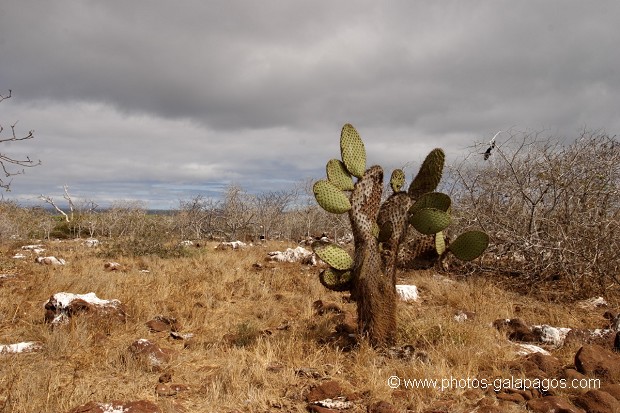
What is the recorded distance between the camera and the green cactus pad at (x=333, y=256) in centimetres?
421

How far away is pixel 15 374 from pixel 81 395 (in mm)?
663

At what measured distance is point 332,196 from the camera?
13.8 ft

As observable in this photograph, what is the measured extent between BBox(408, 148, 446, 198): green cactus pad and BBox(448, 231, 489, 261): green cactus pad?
2.28 ft

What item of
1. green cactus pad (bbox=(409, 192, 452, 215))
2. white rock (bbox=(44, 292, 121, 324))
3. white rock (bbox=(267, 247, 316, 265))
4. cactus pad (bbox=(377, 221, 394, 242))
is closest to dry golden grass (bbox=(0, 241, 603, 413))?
white rock (bbox=(44, 292, 121, 324))

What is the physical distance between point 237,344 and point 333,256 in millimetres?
1450

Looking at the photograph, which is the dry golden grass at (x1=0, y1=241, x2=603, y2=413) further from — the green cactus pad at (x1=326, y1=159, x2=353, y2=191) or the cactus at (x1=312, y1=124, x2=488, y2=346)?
the green cactus pad at (x1=326, y1=159, x2=353, y2=191)

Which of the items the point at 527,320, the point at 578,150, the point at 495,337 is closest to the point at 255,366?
the point at 495,337

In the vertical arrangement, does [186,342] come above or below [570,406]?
below

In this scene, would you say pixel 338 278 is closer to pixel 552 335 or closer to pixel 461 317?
pixel 461 317

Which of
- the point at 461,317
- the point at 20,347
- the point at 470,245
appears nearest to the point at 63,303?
the point at 20,347

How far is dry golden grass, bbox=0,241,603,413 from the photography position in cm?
309

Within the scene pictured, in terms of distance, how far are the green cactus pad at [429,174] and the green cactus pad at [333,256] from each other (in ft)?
3.36

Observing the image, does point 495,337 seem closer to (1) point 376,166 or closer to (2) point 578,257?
(1) point 376,166

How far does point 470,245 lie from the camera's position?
4.43 meters
